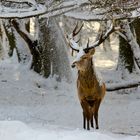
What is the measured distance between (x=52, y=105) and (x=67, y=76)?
8.13 ft

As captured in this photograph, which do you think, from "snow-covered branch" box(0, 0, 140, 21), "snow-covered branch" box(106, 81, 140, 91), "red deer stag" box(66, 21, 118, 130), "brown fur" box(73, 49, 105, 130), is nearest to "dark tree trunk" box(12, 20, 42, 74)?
"snow-covered branch" box(106, 81, 140, 91)

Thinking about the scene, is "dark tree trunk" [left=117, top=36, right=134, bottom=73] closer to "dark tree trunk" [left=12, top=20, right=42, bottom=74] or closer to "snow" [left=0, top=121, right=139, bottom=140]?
"dark tree trunk" [left=12, top=20, right=42, bottom=74]

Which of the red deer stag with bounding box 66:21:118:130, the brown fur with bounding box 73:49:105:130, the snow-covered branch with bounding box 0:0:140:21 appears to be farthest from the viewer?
the snow-covered branch with bounding box 0:0:140:21

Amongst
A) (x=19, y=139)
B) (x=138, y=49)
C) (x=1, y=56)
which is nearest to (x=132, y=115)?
(x=138, y=49)

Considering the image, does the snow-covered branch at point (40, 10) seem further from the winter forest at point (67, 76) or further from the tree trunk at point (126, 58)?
the tree trunk at point (126, 58)

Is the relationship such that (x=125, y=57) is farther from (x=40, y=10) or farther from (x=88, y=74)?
(x=88, y=74)

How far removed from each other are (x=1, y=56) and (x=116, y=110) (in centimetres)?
872

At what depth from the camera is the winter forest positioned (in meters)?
10.1

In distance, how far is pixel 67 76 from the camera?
17.5 metres

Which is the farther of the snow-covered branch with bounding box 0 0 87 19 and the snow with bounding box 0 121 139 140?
the snow-covered branch with bounding box 0 0 87 19

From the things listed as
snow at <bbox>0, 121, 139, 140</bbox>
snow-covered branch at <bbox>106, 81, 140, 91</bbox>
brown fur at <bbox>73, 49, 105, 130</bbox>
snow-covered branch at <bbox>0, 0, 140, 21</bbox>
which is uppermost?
snow-covered branch at <bbox>0, 0, 140, 21</bbox>

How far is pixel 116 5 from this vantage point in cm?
1038

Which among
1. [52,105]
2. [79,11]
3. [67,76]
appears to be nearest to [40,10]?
[79,11]

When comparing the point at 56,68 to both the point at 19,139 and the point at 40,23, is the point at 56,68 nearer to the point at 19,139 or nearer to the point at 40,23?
the point at 40,23
